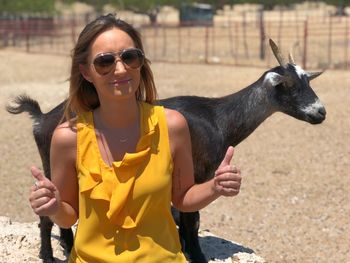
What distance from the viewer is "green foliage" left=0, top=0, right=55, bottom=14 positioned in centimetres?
4294

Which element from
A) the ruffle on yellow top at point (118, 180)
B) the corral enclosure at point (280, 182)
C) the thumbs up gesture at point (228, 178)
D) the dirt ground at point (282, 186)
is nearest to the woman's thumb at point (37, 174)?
the ruffle on yellow top at point (118, 180)

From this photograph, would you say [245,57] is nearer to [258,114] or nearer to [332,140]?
[332,140]

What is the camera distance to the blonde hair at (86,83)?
2.52 metres

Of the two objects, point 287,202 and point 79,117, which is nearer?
point 79,117

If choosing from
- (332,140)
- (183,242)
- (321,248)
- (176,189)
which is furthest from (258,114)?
(332,140)

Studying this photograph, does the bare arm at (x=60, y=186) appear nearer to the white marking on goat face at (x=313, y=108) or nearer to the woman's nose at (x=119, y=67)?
the woman's nose at (x=119, y=67)

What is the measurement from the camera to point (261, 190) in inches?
331

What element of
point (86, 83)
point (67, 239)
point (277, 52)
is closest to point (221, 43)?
point (277, 52)

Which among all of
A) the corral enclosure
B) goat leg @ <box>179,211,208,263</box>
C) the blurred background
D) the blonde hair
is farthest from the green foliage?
the blonde hair

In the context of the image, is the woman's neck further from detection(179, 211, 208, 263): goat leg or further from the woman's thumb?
detection(179, 211, 208, 263): goat leg

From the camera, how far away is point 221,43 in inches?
1186

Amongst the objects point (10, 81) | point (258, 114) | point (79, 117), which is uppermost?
point (79, 117)

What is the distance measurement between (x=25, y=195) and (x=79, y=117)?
6.06 meters

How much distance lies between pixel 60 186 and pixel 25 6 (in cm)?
4252
